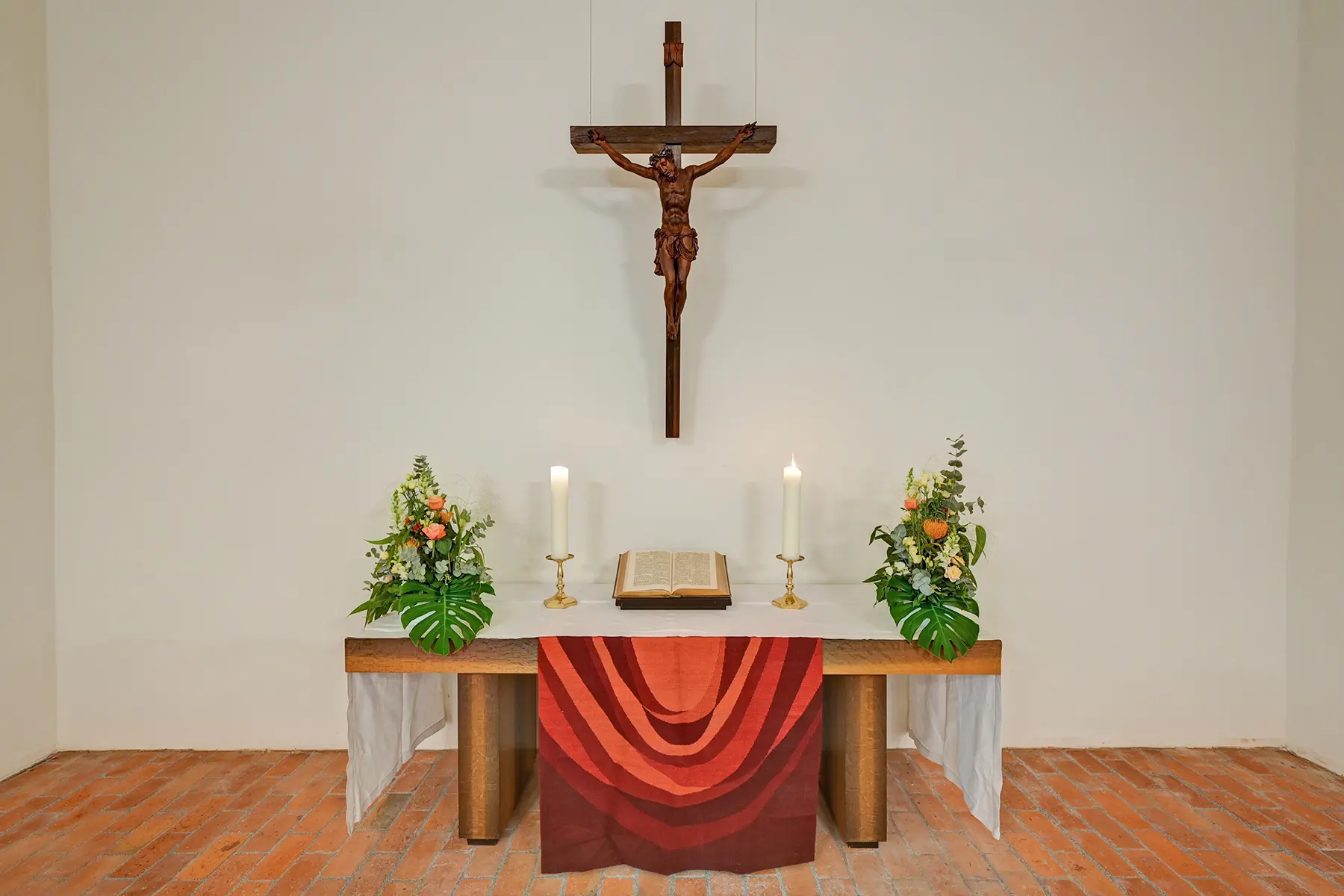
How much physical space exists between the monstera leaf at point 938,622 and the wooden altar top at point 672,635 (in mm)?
49

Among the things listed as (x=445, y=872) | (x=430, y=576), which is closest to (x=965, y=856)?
(x=445, y=872)

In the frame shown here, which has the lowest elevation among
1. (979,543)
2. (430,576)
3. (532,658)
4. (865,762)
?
(865,762)

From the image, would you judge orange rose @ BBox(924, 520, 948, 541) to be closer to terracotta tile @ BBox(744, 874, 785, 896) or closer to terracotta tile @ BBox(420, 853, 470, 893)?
terracotta tile @ BBox(744, 874, 785, 896)

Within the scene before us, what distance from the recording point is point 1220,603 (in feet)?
11.5

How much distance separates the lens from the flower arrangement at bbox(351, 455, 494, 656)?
2568 mm

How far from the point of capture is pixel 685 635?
2.62 m

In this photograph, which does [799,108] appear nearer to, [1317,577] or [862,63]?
[862,63]

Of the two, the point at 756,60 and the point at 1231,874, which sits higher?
the point at 756,60

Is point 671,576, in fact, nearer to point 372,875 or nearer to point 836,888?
point 836,888

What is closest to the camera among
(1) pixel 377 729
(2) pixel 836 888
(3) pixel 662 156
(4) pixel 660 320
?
(2) pixel 836 888

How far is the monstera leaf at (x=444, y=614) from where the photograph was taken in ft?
8.38

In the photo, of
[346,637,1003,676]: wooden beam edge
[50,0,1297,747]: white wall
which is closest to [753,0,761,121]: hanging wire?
[50,0,1297,747]: white wall

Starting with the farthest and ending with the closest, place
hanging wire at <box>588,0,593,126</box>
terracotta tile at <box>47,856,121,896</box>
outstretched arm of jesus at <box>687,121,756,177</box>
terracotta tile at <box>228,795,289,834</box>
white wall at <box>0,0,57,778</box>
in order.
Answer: hanging wire at <box>588,0,593,126</box>
white wall at <box>0,0,57,778</box>
outstretched arm of jesus at <box>687,121,756,177</box>
terracotta tile at <box>228,795,289,834</box>
terracotta tile at <box>47,856,121,896</box>

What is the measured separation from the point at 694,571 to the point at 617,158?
156 cm
